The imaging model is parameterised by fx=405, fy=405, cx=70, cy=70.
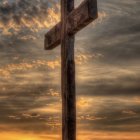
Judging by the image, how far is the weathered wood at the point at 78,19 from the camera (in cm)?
654

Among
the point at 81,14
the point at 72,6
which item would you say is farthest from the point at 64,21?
the point at 81,14

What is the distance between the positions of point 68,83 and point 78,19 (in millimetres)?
1120

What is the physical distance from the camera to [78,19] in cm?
694

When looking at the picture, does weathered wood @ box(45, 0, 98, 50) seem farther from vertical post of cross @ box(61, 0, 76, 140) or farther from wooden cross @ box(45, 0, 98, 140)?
vertical post of cross @ box(61, 0, 76, 140)

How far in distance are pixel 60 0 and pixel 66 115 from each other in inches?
89.4

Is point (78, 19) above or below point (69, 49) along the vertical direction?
above

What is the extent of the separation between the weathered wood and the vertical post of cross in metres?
0.19

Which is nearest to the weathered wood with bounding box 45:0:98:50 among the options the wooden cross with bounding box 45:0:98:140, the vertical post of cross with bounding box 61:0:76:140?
the wooden cross with bounding box 45:0:98:140

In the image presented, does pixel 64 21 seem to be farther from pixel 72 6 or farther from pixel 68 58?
pixel 68 58

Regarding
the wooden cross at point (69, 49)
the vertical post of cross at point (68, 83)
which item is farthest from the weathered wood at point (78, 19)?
the vertical post of cross at point (68, 83)

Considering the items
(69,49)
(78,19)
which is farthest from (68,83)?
(78,19)

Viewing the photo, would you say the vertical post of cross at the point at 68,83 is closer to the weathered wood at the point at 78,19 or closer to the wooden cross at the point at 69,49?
the wooden cross at the point at 69,49

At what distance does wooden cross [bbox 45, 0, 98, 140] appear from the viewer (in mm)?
6679

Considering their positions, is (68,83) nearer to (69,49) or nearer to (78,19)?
(69,49)
